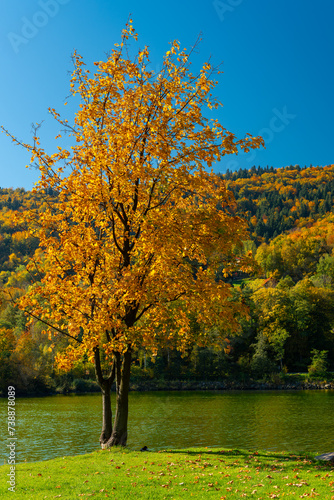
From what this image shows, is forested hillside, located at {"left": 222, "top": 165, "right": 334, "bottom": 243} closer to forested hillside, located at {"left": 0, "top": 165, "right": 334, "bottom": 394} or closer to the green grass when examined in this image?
forested hillside, located at {"left": 0, "top": 165, "right": 334, "bottom": 394}

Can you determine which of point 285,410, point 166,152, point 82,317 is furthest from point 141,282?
point 285,410

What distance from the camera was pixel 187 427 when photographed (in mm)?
25906

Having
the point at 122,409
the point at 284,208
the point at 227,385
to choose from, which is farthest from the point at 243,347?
the point at 284,208

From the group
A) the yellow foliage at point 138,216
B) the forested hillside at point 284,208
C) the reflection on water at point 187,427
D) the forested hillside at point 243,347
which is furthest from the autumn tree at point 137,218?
the forested hillside at point 284,208

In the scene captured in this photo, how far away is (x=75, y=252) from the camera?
13492 mm

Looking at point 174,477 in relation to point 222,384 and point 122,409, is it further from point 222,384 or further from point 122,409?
point 222,384

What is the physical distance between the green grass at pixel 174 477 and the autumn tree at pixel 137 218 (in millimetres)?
2587

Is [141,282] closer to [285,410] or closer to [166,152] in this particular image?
[166,152]

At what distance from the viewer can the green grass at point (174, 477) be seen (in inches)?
342

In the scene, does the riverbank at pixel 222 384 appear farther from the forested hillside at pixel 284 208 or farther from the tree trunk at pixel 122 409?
the forested hillside at pixel 284 208

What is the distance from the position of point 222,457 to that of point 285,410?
2297cm

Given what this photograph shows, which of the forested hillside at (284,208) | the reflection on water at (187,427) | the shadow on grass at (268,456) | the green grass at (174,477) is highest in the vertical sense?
the forested hillside at (284,208)

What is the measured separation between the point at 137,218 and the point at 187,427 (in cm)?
1789

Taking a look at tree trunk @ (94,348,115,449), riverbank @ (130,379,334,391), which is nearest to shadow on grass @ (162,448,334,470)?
tree trunk @ (94,348,115,449)
